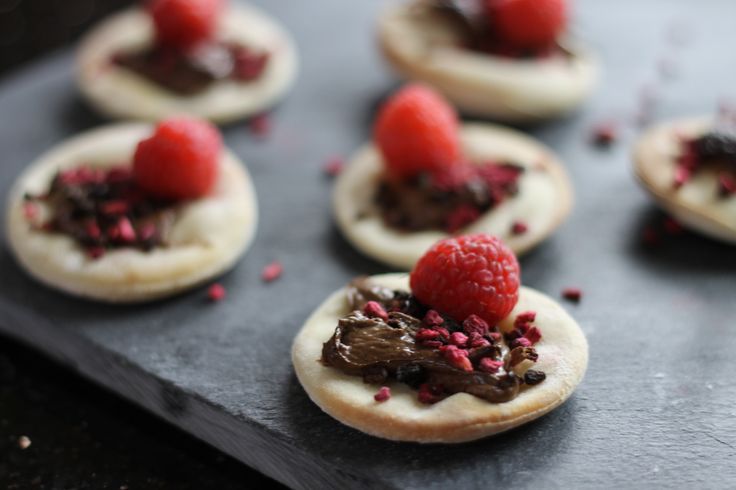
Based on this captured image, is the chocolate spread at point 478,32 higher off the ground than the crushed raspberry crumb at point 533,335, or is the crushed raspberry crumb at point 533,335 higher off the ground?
the chocolate spread at point 478,32

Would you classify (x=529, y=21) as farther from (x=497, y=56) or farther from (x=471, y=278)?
(x=471, y=278)

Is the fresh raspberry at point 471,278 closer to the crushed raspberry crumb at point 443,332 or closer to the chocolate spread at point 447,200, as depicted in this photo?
the crushed raspberry crumb at point 443,332

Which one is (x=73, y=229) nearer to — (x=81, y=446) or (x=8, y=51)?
(x=81, y=446)

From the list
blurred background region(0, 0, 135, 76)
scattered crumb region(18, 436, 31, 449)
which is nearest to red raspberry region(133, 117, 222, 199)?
scattered crumb region(18, 436, 31, 449)

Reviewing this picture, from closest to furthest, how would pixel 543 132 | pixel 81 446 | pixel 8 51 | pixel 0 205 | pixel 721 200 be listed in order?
1. pixel 81 446
2. pixel 721 200
3. pixel 0 205
4. pixel 543 132
5. pixel 8 51

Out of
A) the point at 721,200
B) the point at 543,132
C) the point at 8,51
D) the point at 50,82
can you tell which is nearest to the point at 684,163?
the point at 721,200

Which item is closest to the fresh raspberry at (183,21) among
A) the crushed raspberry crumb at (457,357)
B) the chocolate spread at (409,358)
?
the chocolate spread at (409,358)
